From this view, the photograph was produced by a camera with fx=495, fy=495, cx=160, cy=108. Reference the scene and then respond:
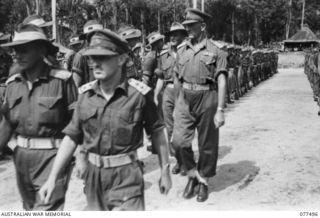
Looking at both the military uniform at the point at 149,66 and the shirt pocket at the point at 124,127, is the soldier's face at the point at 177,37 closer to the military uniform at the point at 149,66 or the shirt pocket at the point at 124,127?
the military uniform at the point at 149,66

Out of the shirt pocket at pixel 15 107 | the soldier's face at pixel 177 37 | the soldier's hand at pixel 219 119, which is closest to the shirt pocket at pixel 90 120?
the shirt pocket at pixel 15 107

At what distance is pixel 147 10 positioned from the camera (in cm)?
7000

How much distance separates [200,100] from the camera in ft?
17.7

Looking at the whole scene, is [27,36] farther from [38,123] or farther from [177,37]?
[177,37]

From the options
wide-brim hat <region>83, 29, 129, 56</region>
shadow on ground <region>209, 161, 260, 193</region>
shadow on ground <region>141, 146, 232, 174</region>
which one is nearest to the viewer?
wide-brim hat <region>83, 29, 129, 56</region>

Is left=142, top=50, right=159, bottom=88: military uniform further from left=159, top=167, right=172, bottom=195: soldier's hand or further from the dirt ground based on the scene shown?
left=159, top=167, right=172, bottom=195: soldier's hand

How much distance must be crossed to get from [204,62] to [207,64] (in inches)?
1.5

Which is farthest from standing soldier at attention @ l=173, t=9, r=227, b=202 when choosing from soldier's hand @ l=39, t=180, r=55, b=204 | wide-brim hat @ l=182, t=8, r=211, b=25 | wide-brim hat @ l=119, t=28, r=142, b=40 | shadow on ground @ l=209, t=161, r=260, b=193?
soldier's hand @ l=39, t=180, r=55, b=204

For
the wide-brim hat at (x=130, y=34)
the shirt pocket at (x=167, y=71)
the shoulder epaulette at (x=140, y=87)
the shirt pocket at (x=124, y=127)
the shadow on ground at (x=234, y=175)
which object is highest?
the wide-brim hat at (x=130, y=34)

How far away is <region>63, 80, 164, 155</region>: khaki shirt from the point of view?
3.04m

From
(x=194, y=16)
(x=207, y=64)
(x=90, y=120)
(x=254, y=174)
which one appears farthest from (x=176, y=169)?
(x=90, y=120)

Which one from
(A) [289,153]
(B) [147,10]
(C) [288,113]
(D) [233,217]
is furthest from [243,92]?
(B) [147,10]

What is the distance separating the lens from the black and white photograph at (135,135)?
308cm

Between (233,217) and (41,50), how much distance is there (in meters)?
1.83
